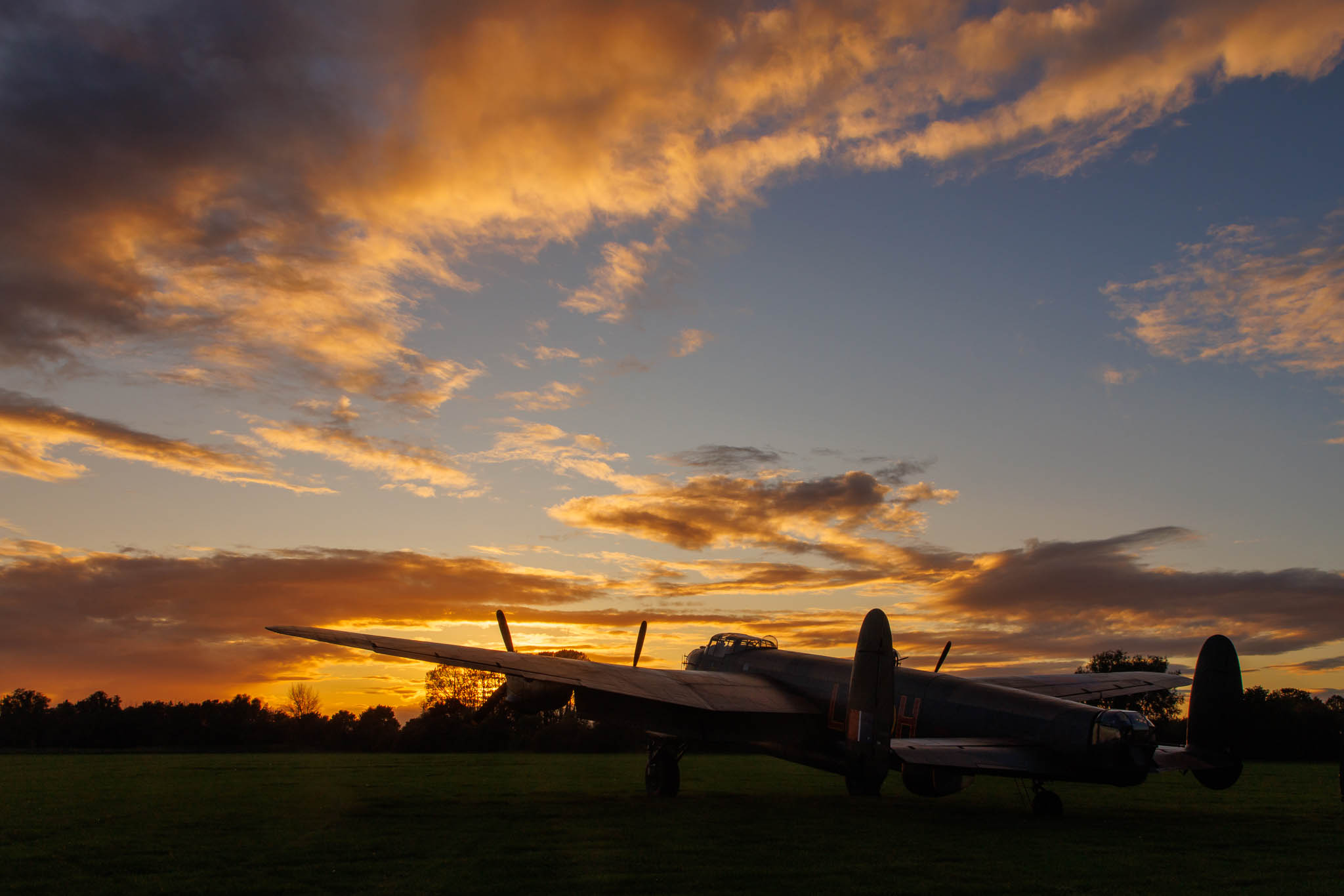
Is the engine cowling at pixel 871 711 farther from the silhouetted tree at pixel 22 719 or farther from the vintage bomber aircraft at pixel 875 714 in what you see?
the silhouetted tree at pixel 22 719

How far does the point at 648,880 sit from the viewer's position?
31.0 ft

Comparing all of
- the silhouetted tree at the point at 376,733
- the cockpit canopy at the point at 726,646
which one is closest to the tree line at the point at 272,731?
the silhouetted tree at the point at 376,733

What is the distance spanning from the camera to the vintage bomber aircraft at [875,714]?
43.7ft

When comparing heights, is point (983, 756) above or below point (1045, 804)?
above

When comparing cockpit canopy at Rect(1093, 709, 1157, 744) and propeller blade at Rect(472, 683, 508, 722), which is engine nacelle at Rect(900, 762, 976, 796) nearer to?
cockpit canopy at Rect(1093, 709, 1157, 744)

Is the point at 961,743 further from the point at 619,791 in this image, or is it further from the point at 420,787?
the point at 420,787

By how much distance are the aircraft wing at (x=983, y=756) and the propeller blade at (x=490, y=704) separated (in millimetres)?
9380

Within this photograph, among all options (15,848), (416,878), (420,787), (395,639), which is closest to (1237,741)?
(416,878)

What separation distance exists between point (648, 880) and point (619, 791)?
13068 millimetres

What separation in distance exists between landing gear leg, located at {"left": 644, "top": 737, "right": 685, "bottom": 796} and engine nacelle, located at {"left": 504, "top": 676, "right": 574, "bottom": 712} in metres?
2.51

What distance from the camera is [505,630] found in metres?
22.1

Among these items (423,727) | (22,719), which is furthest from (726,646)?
(22,719)

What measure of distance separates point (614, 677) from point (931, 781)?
6.82 m

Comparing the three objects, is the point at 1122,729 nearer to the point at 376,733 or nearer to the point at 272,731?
the point at 376,733
